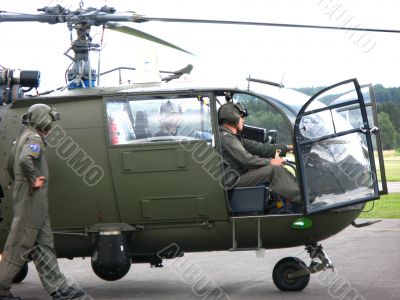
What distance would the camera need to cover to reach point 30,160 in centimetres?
806

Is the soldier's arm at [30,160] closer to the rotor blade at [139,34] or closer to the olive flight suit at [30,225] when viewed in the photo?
the olive flight suit at [30,225]

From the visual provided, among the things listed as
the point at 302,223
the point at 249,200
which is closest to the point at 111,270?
the point at 249,200

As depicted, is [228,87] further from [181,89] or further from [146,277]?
[146,277]

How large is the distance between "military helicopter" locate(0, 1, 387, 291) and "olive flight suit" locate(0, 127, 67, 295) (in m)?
0.52

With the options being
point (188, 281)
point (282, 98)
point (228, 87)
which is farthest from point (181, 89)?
point (188, 281)

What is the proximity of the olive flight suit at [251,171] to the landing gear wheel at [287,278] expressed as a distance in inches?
27.2

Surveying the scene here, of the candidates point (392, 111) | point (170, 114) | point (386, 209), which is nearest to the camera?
point (170, 114)

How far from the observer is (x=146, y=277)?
1013cm

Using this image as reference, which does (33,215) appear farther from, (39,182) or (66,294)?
(66,294)

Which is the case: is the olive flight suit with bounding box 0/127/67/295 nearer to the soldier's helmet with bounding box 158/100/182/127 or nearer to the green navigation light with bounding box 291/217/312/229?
the soldier's helmet with bounding box 158/100/182/127

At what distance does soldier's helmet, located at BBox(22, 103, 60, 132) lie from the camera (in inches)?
327

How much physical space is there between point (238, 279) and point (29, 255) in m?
2.54

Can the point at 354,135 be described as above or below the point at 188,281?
above

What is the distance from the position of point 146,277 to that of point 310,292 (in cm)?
222
